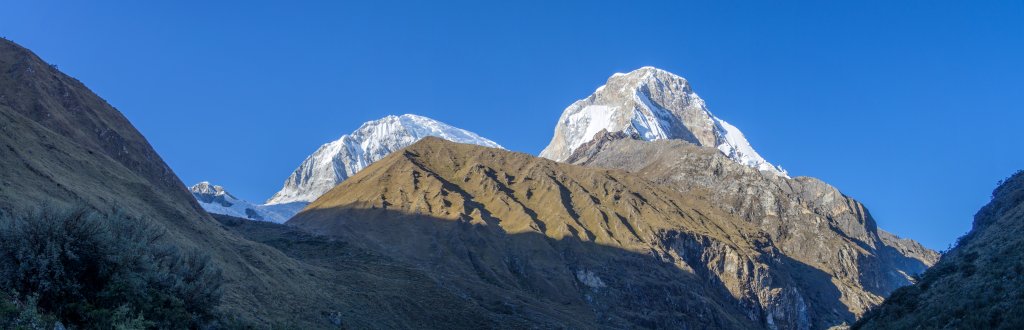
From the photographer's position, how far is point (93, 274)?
2834cm

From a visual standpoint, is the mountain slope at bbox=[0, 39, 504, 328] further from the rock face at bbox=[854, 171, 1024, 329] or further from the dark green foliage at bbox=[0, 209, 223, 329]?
the rock face at bbox=[854, 171, 1024, 329]

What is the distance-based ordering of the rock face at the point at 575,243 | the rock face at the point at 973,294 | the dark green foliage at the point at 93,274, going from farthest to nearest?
the rock face at the point at 575,243, the rock face at the point at 973,294, the dark green foliage at the point at 93,274

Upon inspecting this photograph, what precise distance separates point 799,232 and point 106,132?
529ft

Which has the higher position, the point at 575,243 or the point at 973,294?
the point at 575,243

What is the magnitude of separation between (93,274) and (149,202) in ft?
113

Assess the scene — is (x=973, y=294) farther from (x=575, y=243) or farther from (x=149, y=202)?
(x=575, y=243)

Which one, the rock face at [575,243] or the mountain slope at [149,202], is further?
the rock face at [575,243]

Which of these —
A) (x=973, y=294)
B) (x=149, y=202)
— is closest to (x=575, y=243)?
(x=149, y=202)

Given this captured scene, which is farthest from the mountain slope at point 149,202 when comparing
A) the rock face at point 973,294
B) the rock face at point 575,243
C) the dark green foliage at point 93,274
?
the rock face at point 973,294

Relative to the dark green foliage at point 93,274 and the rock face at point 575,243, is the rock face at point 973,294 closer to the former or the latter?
the dark green foliage at point 93,274

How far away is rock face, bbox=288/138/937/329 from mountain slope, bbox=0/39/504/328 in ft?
61.8

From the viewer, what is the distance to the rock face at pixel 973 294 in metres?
27.8

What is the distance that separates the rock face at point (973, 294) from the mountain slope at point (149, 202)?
3461 cm

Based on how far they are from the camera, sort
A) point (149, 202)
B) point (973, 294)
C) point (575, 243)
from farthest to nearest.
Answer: point (575, 243), point (149, 202), point (973, 294)
